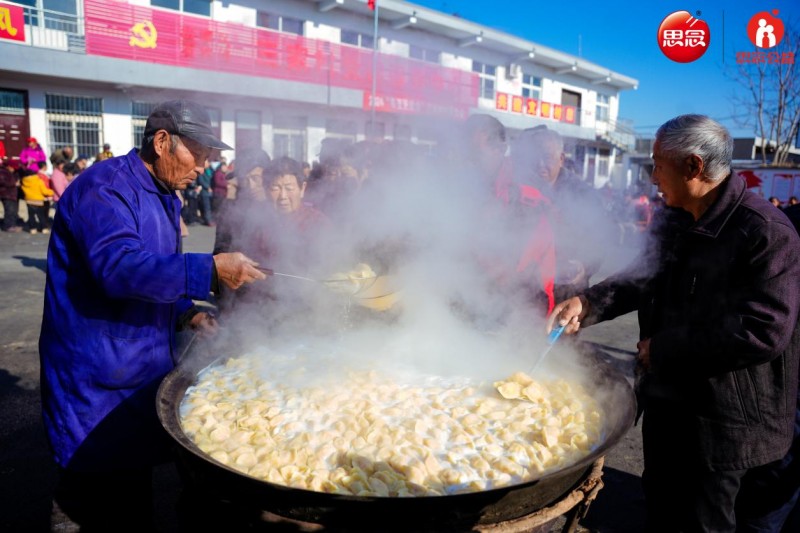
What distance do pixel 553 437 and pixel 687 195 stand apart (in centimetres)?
104

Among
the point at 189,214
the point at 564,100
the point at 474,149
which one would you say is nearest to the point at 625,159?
the point at 564,100

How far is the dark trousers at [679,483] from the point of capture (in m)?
2.00

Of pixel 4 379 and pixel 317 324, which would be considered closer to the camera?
pixel 317 324

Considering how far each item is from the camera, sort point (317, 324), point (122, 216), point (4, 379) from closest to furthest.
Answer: point (122, 216) → point (317, 324) → point (4, 379)

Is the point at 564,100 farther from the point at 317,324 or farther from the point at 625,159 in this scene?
the point at 317,324

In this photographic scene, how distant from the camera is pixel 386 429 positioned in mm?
2068

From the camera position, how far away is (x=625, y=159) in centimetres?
3303

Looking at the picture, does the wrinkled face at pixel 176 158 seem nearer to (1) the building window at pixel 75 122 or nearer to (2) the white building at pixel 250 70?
(2) the white building at pixel 250 70

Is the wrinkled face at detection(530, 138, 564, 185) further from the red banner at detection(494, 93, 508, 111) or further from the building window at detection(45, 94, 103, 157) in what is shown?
the building window at detection(45, 94, 103, 157)

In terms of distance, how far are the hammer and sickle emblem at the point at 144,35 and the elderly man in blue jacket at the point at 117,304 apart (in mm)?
13111

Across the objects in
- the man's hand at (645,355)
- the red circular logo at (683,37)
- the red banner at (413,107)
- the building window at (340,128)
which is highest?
the red circular logo at (683,37)

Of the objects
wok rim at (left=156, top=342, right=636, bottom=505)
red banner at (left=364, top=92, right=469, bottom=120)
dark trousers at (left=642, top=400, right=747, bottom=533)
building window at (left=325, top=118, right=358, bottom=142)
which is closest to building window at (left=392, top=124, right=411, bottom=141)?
red banner at (left=364, top=92, right=469, bottom=120)

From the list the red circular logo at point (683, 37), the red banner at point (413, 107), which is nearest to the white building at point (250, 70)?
the red banner at point (413, 107)

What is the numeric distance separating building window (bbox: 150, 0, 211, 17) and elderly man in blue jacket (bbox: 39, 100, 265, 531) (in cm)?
1532
